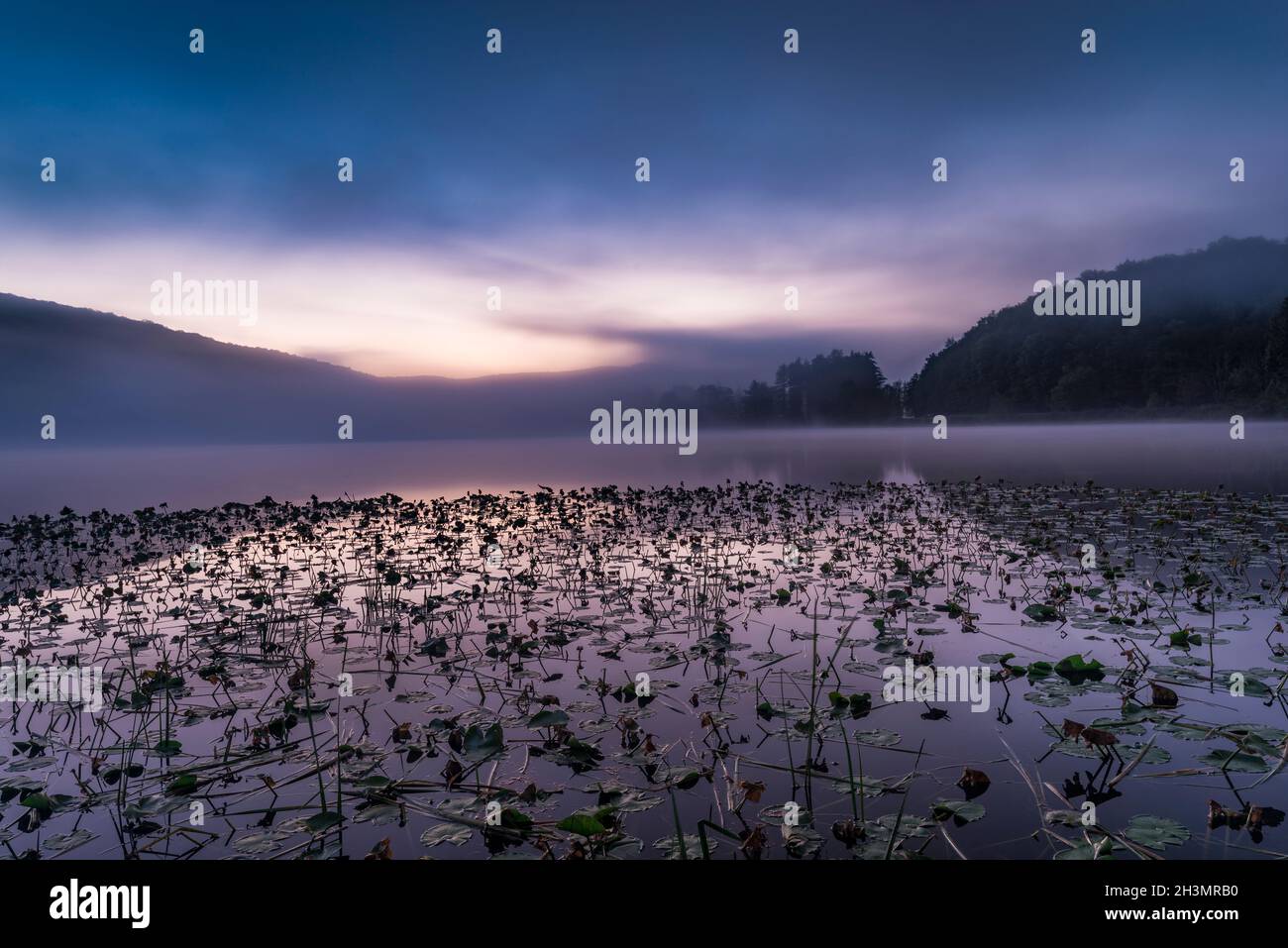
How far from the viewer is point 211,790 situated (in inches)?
171

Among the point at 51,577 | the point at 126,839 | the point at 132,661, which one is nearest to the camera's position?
the point at 126,839

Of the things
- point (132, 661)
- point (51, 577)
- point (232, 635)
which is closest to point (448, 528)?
point (51, 577)

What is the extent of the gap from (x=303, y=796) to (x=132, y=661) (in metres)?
3.68

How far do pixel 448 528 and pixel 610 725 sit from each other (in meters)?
10.9

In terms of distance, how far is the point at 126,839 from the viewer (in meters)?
3.83

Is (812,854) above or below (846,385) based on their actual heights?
below

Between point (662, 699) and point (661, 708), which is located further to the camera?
point (662, 699)

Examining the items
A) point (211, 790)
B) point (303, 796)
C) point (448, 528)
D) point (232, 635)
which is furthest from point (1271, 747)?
point (448, 528)

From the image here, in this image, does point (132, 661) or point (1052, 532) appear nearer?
point (132, 661)

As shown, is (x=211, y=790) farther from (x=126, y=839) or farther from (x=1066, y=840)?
(x=1066, y=840)

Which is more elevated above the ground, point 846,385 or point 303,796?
point 846,385
